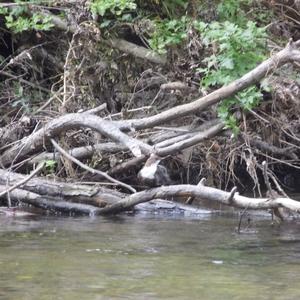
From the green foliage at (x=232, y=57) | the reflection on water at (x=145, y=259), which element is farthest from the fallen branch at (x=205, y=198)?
the green foliage at (x=232, y=57)

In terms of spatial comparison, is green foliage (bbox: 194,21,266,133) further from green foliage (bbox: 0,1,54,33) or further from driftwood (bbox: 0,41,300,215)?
green foliage (bbox: 0,1,54,33)

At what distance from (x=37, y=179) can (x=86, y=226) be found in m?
→ 1.51

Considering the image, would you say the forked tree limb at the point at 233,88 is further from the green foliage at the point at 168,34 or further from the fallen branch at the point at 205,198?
the green foliage at the point at 168,34

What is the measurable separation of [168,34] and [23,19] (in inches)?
70.5

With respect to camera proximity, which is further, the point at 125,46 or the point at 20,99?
the point at 20,99

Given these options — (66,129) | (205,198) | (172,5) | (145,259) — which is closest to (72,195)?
(66,129)

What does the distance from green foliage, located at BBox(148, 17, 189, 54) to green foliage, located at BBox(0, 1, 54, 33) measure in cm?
129

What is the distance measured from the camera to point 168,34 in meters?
9.49

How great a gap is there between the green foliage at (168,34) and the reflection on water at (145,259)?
7.01 feet

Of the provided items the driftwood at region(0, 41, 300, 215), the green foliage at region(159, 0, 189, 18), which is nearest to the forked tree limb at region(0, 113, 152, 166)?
the driftwood at region(0, 41, 300, 215)

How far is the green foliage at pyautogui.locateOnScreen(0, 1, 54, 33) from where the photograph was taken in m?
9.61

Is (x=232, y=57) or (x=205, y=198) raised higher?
(x=232, y=57)

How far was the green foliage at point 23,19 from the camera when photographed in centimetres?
961

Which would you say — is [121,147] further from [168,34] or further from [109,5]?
[109,5]
